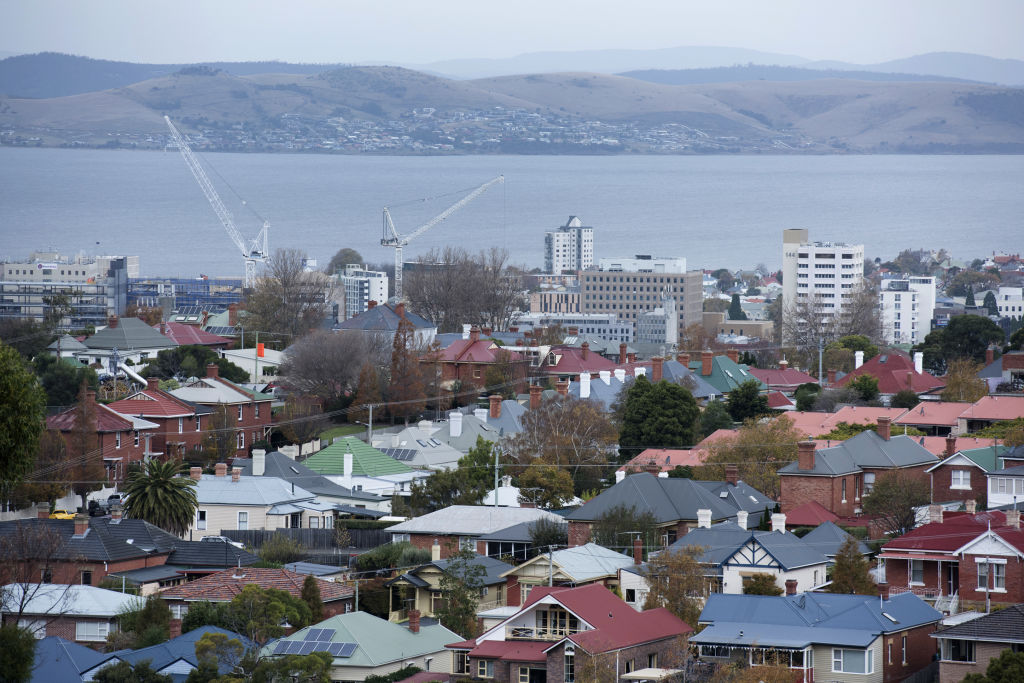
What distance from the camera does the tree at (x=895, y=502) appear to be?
44.2 m

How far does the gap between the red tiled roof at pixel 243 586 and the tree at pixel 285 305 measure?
6908cm

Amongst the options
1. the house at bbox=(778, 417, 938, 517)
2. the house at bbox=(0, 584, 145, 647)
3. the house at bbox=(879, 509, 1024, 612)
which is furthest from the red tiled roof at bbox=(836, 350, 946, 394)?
the house at bbox=(0, 584, 145, 647)

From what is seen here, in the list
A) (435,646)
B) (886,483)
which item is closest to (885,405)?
(886,483)

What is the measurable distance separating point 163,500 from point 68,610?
1111 centimetres

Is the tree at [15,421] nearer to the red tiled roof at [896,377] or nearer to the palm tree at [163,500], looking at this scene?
the palm tree at [163,500]

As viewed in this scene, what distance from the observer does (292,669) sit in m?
32.4

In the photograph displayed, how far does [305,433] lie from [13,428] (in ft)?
136

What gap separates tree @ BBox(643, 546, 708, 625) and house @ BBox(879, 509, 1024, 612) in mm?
3452

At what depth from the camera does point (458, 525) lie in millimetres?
45688

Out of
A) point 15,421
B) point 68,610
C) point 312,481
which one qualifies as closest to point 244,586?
point 68,610

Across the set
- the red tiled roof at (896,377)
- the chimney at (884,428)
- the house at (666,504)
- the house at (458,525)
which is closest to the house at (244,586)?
the house at (458,525)

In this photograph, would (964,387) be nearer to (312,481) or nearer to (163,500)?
(312,481)

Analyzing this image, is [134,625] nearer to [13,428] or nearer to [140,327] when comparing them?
[13,428]

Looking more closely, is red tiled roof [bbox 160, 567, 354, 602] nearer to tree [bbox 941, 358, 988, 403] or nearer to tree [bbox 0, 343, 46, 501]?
tree [bbox 0, 343, 46, 501]
